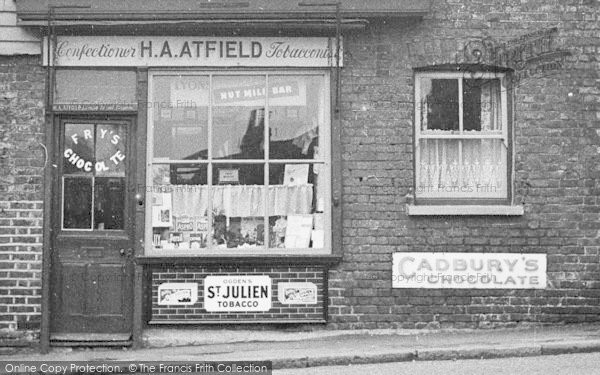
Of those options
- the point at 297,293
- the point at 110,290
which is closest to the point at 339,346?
the point at 297,293

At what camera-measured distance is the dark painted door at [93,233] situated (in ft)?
36.2

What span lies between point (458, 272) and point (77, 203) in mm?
4505

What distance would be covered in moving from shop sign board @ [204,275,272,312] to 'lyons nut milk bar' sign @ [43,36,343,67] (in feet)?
8.19

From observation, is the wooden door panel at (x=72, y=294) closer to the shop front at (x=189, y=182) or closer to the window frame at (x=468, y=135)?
the shop front at (x=189, y=182)

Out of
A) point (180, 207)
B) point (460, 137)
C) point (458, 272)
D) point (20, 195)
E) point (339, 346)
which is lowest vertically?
point (339, 346)

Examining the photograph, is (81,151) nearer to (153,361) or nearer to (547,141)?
(153,361)

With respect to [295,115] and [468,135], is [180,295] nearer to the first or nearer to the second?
[295,115]

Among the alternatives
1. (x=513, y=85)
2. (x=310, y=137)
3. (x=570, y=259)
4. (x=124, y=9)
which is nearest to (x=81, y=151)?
A: (x=124, y=9)

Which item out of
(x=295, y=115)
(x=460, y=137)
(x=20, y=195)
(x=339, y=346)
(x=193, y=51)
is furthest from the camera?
(x=460, y=137)

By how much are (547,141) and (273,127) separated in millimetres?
3221

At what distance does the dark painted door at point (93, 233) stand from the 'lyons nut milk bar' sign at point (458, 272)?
3.19 meters

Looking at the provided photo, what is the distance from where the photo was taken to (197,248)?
11.1m

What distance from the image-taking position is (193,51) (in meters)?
11.1

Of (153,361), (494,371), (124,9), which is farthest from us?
(124,9)
